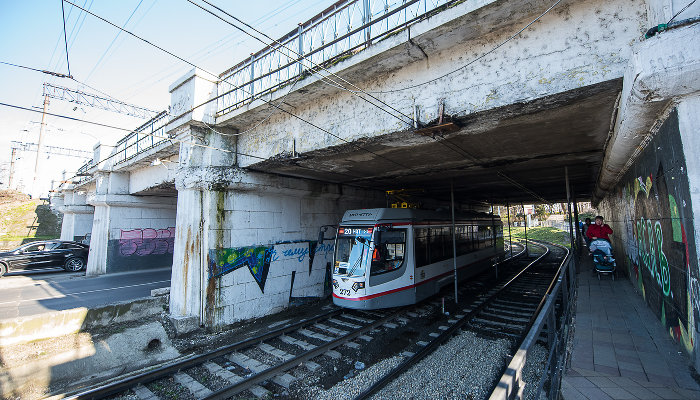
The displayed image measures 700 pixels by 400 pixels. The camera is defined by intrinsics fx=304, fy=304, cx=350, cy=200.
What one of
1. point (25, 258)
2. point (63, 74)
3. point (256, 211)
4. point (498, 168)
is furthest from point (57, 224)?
point (498, 168)

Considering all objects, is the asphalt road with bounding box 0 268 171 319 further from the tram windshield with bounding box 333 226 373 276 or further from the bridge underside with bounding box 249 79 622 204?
the bridge underside with bounding box 249 79 622 204

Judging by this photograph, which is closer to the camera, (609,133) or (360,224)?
(609,133)

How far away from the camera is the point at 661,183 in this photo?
392 centimetres

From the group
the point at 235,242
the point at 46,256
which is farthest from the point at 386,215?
the point at 46,256

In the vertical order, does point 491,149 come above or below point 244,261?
above

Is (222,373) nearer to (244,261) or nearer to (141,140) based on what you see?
(244,261)

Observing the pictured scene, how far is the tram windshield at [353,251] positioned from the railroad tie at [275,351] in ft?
8.53

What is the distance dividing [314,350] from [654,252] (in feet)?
21.3

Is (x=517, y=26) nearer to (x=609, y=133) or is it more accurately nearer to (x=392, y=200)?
(x=609, y=133)

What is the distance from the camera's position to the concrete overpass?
139 inches

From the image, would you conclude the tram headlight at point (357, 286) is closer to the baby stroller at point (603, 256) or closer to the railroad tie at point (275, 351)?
the railroad tie at point (275, 351)

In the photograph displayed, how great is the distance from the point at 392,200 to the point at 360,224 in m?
6.81

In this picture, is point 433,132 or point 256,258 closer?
point 433,132

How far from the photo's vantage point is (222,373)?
6.13m
